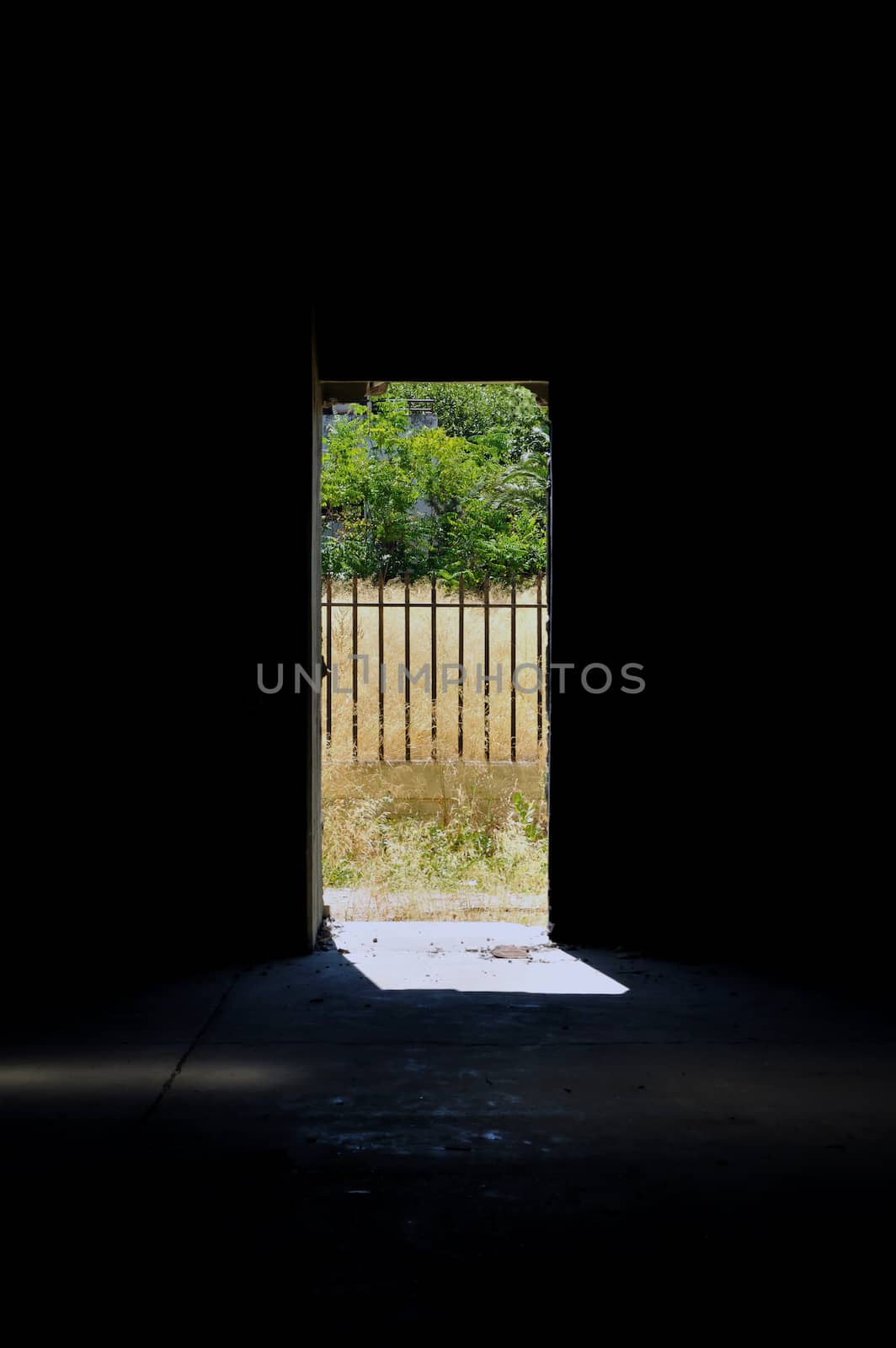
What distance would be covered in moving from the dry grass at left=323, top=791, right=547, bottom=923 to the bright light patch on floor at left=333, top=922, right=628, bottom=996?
0.38 m

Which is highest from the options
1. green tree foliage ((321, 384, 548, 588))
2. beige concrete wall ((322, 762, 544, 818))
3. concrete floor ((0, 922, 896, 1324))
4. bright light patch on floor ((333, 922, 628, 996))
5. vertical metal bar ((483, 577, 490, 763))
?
green tree foliage ((321, 384, 548, 588))

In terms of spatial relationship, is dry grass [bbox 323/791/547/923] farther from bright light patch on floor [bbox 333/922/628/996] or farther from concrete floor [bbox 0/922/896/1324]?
concrete floor [bbox 0/922/896/1324]

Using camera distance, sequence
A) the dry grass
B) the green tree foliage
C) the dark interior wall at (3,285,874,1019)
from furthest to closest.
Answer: the green tree foliage < the dry grass < the dark interior wall at (3,285,874,1019)

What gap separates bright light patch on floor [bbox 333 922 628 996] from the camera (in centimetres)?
426

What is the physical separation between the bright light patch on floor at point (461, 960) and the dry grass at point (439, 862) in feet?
1.23

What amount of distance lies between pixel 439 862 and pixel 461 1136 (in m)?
4.16
